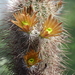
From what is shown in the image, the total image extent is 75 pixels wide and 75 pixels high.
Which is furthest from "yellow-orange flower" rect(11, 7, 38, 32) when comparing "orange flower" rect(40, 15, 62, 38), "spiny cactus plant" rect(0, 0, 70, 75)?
"orange flower" rect(40, 15, 62, 38)

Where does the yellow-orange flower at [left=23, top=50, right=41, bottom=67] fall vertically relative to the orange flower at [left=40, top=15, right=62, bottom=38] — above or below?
below

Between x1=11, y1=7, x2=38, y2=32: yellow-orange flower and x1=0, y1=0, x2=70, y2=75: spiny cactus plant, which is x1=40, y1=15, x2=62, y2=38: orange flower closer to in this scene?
x1=0, y1=0, x2=70, y2=75: spiny cactus plant

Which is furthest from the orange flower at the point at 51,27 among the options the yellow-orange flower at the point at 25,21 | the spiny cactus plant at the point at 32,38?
the yellow-orange flower at the point at 25,21

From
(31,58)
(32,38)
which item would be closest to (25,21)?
(32,38)

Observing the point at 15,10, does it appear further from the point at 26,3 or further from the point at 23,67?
the point at 23,67

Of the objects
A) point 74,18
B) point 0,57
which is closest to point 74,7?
point 74,18

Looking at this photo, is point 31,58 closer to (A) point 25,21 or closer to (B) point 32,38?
(B) point 32,38

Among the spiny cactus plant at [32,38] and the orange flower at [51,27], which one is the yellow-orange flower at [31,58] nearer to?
the spiny cactus plant at [32,38]
